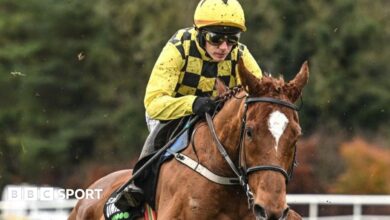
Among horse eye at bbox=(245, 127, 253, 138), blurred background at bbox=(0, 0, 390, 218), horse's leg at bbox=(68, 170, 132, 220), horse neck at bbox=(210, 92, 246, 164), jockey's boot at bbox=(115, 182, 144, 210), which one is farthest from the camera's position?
blurred background at bbox=(0, 0, 390, 218)

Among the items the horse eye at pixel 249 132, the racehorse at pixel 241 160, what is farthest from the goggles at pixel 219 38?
the horse eye at pixel 249 132

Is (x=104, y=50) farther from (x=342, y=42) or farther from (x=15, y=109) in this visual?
(x=342, y=42)

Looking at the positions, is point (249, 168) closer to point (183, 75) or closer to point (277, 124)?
point (277, 124)

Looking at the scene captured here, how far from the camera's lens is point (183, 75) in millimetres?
7113

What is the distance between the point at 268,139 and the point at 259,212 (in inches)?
15.8

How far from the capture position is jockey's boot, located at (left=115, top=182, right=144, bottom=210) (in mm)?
7023

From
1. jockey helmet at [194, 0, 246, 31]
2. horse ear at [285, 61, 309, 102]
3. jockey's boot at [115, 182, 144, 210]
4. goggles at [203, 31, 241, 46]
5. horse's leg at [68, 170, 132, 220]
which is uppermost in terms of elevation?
jockey helmet at [194, 0, 246, 31]

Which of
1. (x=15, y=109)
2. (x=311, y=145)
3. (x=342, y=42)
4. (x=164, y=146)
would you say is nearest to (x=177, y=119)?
(x=164, y=146)

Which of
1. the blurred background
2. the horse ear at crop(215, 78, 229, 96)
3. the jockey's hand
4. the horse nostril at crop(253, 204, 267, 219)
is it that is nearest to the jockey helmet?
the horse ear at crop(215, 78, 229, 96)

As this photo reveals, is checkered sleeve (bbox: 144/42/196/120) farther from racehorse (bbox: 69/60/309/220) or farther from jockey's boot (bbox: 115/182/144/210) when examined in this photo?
jockey's boot (bbox: 115/182/144/210)

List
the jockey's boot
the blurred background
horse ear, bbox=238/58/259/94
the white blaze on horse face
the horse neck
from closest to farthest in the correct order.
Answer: the white blaze on horse face < horse ear, bbox=238/58/259/94 < the horse neck < the jockey's boot < the blurred background

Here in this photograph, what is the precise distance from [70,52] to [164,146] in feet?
82.3

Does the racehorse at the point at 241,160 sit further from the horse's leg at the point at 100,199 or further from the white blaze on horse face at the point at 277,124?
the horse's leg at the point at 100,199

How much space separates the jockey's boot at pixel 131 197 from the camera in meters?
7.02
